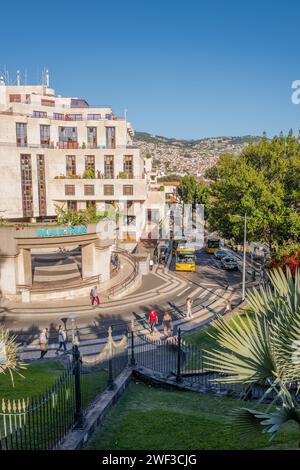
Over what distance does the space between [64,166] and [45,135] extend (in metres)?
4.79

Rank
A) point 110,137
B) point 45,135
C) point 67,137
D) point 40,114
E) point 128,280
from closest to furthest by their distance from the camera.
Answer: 1. point 128,280
2. point 45,135
3. point 67,137
4. point 110,137
5. point 40,114

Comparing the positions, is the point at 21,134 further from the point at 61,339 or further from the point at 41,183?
the point at 61,339

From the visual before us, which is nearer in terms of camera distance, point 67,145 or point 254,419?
point 254,419

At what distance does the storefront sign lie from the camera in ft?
81.3

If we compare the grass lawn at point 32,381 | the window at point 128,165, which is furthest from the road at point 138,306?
the window at point 128,165

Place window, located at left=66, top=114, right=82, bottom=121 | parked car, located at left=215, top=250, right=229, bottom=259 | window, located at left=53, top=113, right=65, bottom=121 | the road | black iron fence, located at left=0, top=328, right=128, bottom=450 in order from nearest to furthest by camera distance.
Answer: black iron fence, located at left=0, top=328, right=128, bottom=450, the road, parked car, located at left=215, top=250, right=229, bottom=259, window, located at left=53, top=113, right=65, bottom=121, window, located at left=66, top=114, right=82, bottom=121

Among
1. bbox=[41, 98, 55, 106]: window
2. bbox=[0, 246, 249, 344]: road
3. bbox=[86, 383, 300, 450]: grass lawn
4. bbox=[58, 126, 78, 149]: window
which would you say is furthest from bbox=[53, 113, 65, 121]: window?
bbox=[86, 383, 300, 450]: grass lawn

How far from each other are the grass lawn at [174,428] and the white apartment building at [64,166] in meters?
35.6

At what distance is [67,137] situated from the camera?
48.3 metres

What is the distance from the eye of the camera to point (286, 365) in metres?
6.17

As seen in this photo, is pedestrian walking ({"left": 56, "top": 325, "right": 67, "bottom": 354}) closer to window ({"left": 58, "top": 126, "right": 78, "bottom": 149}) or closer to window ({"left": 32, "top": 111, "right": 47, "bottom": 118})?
window ({"left": 58, "top": 126, "right": 78, "bottom": 149})

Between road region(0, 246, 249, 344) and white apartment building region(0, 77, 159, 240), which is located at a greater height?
white apartment building region(0, 77, 159, 240)

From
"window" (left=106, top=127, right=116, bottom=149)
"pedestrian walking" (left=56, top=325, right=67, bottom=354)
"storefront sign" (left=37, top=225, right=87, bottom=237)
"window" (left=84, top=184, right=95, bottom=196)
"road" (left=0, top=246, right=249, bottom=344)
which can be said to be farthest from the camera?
"window" (left=106, top=127, right=116, bottom=149)

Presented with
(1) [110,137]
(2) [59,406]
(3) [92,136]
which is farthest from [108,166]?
(2) [59,406]
